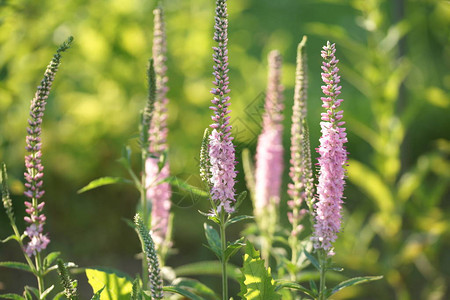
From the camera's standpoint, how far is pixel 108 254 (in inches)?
182

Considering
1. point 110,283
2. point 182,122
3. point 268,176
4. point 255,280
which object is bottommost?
point 110,283

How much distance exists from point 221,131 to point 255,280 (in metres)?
0.39

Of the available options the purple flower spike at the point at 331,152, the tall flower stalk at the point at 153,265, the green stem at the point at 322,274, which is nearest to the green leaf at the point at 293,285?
the green stem at the point at 322,274

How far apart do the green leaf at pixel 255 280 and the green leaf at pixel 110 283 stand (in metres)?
0.36

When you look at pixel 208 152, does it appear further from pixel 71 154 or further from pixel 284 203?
pixel 284 203

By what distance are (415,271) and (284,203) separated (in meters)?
1.32

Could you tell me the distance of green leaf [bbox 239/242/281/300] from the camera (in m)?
1.32

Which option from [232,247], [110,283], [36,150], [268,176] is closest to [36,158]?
[36,150]

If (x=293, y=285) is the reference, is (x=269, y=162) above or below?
above

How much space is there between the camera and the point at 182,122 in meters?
4.63

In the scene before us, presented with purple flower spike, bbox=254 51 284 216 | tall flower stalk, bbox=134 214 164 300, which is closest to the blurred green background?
purple flower spike, bbox=254 51 284 216

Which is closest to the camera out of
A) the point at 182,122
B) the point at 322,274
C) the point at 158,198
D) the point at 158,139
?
the point at 322,274

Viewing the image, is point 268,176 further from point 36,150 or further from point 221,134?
point 36,150

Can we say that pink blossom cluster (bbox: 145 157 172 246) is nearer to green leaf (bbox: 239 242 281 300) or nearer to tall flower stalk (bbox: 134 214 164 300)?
green leaf (bbox: 239 242 281 300)
